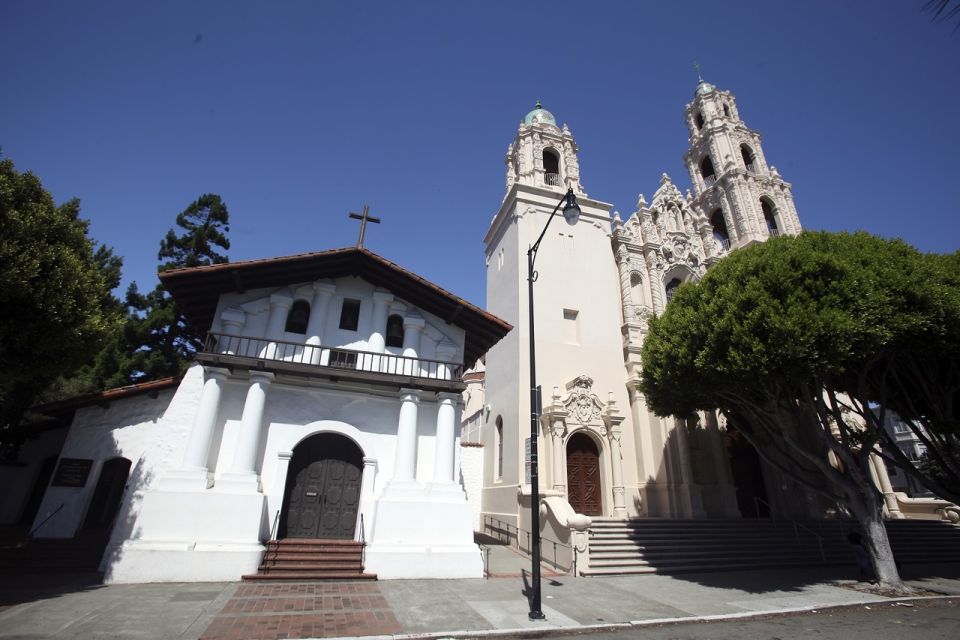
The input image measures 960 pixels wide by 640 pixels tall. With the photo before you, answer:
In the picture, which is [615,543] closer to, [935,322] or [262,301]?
[935,322]

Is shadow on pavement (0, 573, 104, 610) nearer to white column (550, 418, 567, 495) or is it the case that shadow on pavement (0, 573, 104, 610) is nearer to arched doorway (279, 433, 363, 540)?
arched doorway (279, 433, 363, 540)

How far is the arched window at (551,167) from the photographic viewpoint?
27000mm

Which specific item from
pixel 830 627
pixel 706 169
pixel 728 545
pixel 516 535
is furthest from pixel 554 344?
pixel 706 169

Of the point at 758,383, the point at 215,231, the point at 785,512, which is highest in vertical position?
the point at 215,231

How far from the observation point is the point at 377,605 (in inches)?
351

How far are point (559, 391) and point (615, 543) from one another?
22.9ft

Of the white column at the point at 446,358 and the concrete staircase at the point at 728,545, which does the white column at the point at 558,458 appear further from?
the white column at the point at 446,358

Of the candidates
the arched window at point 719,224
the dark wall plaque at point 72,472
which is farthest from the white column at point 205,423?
the arched window at point 719,224

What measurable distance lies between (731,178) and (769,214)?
5.04 metres

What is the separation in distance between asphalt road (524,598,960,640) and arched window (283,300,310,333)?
1208 cm

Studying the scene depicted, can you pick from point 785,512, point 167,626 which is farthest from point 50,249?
point 785,512

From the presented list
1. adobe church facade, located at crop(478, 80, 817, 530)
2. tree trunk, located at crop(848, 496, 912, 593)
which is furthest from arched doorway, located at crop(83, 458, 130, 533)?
tree trunk, located at crop(848, 496, 912, 593)

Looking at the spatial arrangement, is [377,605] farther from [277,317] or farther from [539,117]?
[539,117]

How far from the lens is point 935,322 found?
11.9m
